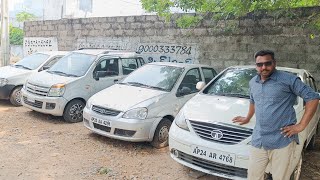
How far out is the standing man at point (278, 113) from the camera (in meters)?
2.90

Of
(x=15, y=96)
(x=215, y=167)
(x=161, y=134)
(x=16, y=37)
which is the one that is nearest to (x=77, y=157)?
(x=161, y=134)

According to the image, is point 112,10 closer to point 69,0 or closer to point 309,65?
point 69,0

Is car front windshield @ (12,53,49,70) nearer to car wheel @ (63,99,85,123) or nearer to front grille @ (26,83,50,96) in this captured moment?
front grille @ (26,83,50,96)

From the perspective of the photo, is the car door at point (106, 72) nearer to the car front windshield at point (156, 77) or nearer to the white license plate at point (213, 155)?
the car front windshield at point (156, 77)

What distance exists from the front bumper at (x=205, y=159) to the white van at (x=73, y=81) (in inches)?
133

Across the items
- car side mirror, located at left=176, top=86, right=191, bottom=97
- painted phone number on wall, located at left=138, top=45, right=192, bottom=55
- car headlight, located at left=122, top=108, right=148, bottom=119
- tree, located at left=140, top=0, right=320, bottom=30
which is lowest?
car headlight, located at left=122, top=108, right=148, bottom=119

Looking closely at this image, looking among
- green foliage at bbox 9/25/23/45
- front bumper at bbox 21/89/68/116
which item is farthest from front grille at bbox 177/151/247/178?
green foliage at bbox 9/25/23/45

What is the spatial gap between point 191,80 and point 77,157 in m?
2.71

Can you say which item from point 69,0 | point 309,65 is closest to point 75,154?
point 309,65

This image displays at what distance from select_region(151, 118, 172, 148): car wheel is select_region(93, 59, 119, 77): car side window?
8.29 feet

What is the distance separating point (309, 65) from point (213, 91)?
11.6 feet

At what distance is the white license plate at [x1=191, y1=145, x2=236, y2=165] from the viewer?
364 centimetres

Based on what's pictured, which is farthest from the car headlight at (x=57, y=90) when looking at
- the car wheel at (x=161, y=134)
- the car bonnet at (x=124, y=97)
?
the car wheel at (x=161, y=134)

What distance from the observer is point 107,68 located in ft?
24.6
